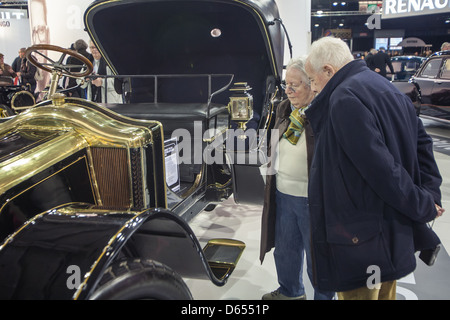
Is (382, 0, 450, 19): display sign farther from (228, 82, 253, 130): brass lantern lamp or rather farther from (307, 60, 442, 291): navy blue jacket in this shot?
(307, 60, 442, 291): navy blue jacket

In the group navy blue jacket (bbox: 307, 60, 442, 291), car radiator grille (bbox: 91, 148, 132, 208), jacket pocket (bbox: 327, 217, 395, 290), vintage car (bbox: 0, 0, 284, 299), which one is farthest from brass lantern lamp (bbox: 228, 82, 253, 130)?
jacket pocket (bbox: 327, 217, 395, 290)

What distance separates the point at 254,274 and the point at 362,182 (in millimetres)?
1524

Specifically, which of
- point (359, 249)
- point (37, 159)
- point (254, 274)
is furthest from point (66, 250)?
point (254, 274)

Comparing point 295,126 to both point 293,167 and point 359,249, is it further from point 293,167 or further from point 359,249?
point 359,249

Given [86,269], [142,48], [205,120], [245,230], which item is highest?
[142,48]

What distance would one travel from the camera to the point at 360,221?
57.4 inches

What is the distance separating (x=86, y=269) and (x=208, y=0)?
254cm

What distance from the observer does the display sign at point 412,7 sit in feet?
26.5

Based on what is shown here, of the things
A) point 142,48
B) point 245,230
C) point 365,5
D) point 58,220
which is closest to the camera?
point 58,220

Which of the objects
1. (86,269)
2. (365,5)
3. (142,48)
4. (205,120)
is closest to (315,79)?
(86,269)
